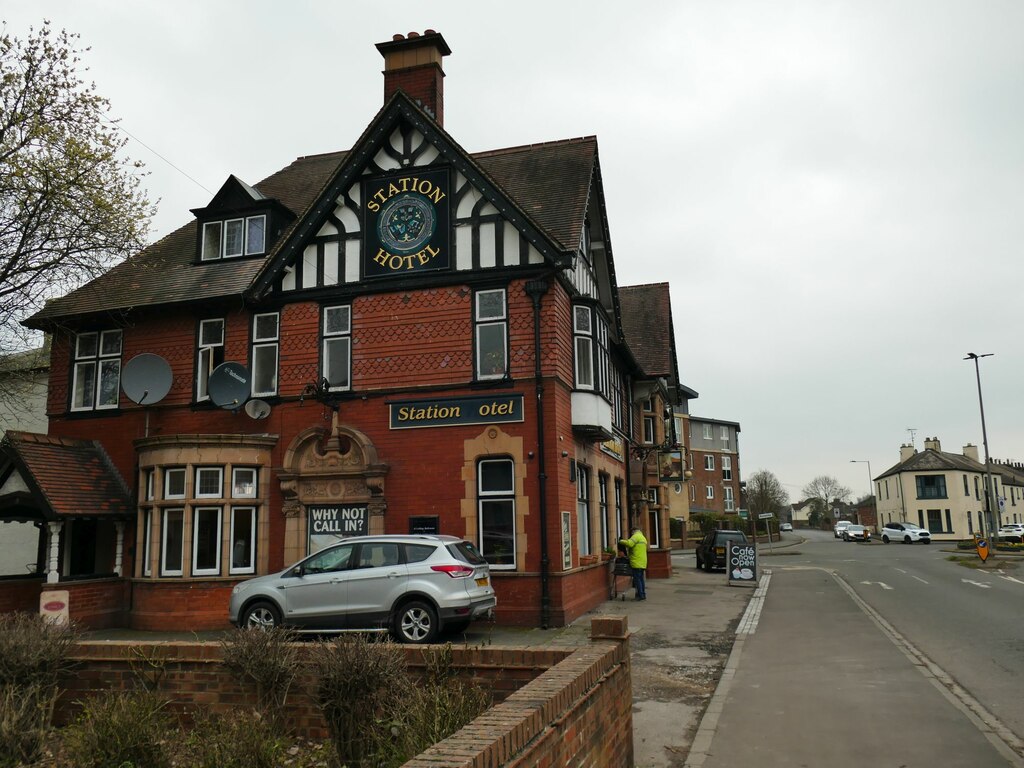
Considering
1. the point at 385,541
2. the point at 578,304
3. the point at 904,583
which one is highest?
the point at 578,304

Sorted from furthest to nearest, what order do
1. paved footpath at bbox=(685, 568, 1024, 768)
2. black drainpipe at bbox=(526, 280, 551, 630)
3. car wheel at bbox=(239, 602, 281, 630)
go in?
1. black drainpipe at bbox=(526, 280, 551, 630)
2. car wheel at bbox=(239, 602, 281, 630)
3. paved footpath at bbox=(685, 568, 1024, 768)

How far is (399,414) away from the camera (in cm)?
1772

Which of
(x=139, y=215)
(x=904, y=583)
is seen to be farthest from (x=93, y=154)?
(x=904, y=583)

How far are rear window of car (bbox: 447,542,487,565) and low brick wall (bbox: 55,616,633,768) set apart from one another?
642 centimetres

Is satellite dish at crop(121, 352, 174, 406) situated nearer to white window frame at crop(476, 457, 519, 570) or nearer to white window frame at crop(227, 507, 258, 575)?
white window frame at crop(227, 507, 258, 575)

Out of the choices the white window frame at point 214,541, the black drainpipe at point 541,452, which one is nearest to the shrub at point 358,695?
the black drainpipe at point 541,452

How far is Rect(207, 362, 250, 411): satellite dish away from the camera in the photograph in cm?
1820

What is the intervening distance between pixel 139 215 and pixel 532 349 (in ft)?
29.4

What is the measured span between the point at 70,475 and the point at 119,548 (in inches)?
74.2

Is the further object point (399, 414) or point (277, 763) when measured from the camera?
point (399, 414)

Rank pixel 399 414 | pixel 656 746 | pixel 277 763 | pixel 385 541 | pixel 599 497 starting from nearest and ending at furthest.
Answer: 1. pixel 277 763
2. pixel 656 746
3. pixel 385 541
4. pixel 399 414
5. pixel 599 497

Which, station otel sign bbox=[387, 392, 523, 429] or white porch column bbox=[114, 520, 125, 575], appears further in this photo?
white porch column bbox=[114, 520, 125, 575]

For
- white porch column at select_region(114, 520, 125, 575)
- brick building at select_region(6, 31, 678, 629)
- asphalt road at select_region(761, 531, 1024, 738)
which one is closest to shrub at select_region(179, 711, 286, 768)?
asphalt road at select_region(761, 531, 1024, 738)

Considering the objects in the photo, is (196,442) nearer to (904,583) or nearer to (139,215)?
(139,215)
